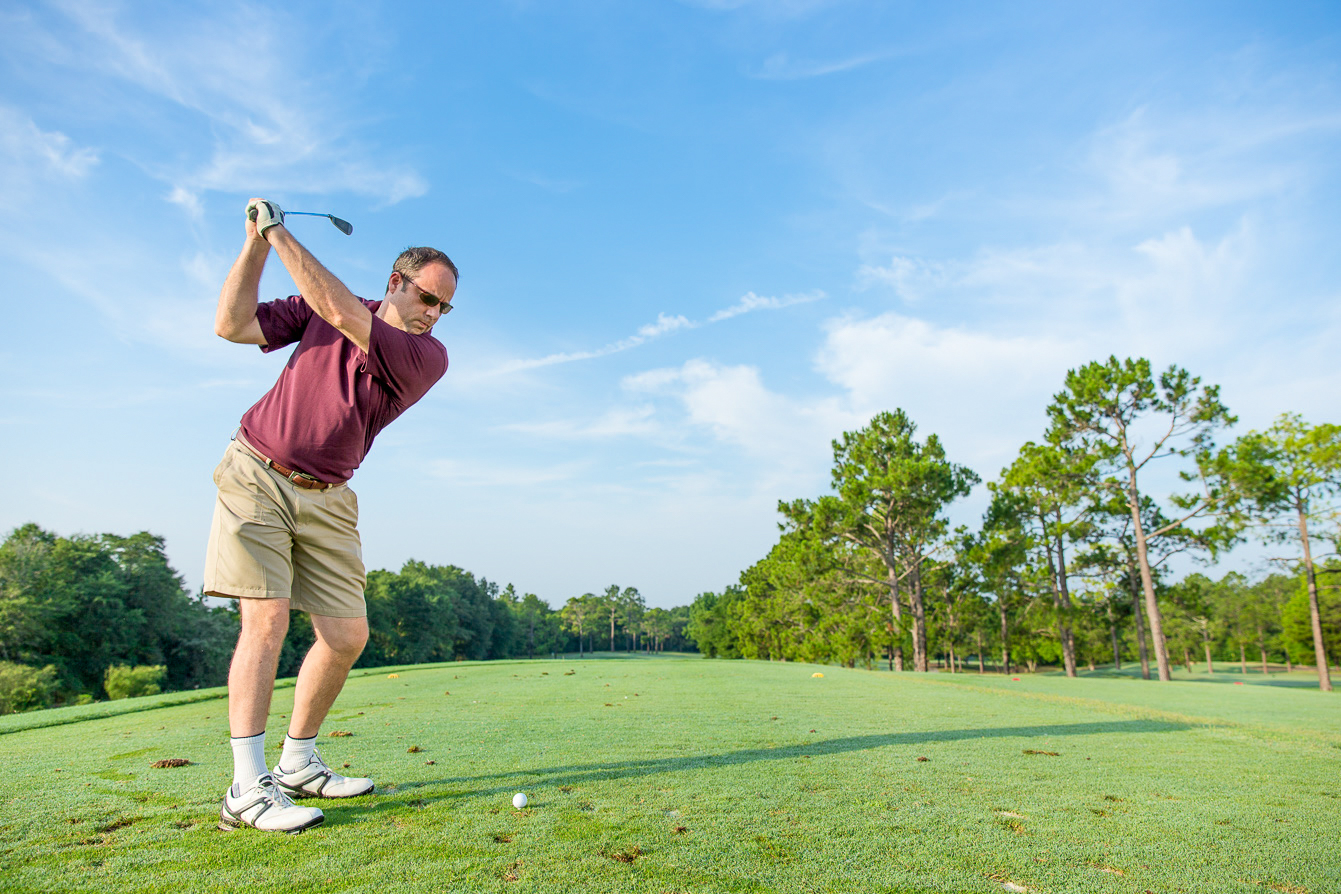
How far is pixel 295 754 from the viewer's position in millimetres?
2975

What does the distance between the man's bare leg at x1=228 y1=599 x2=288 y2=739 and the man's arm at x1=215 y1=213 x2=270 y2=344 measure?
1207 millimetres

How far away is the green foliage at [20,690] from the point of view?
1945cm

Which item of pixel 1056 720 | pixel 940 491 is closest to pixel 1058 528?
pixel 940 491

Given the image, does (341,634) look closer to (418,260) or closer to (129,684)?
(418,260)

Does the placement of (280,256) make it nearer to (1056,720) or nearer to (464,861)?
(464,861)

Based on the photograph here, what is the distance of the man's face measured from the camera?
10.6 feet

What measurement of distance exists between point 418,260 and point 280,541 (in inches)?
56.6

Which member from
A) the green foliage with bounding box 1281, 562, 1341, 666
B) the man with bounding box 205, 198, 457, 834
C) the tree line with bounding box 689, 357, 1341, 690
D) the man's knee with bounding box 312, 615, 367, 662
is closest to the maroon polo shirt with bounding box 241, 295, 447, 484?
the man with bounding box 205, 198, 457, 834

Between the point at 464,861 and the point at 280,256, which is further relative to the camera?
the point at 280,256

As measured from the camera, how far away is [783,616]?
4119cm

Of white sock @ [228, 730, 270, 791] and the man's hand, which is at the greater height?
the man's hand

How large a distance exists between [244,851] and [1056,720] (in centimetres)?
689

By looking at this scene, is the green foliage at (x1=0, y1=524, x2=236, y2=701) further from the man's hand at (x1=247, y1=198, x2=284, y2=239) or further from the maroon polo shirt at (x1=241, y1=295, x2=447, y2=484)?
the man's hand at (x1=247, y1=198, x2=284, y2=239)

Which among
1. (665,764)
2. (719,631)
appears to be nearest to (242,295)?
(665,764)
